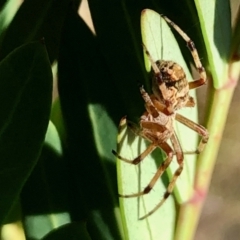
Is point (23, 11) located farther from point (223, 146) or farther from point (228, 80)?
point (223, 146)

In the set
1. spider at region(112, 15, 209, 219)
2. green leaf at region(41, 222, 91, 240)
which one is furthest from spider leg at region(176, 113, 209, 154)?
green leaf at region(41, 222, 91, 240)

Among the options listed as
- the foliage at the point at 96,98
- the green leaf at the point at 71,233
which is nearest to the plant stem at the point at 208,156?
the foliage at the point at 96,98

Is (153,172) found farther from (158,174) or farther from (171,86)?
(171,86)

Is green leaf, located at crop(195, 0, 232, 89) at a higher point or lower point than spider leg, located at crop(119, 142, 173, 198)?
higher

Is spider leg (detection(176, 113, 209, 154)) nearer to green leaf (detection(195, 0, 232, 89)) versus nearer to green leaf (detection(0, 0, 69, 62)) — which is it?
green leaf (detection(195, 0, 232, 89))

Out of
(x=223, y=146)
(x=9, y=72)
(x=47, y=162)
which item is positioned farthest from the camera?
(x=223, y=146)

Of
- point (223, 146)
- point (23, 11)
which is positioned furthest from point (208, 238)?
point (23, 11)

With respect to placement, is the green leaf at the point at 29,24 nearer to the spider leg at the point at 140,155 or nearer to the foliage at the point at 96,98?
the foliage at the point at 96,98

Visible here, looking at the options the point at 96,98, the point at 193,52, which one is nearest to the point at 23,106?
the point at 96,98
